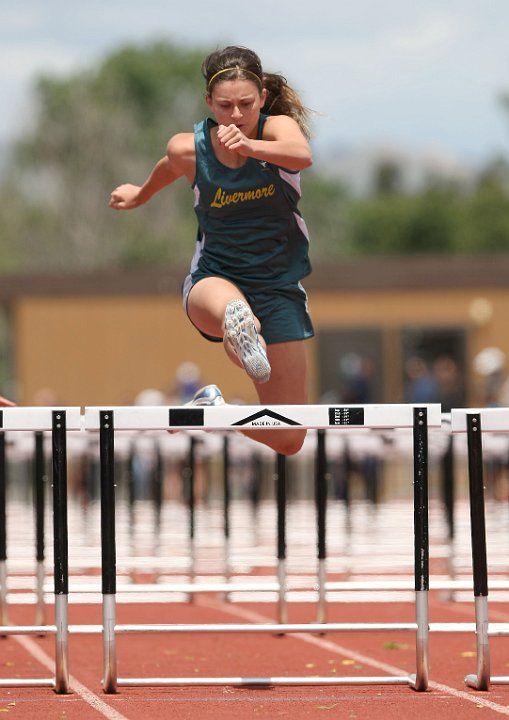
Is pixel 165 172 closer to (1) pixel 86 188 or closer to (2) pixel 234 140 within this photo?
(2) pixel 234 140

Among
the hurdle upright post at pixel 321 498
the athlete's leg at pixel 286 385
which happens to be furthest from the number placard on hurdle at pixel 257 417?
the hurdle upright post at pixel 321 498

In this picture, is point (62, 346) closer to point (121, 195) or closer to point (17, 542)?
point (17, 542)

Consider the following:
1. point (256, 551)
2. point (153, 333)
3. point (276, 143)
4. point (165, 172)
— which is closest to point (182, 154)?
point (165, 172)

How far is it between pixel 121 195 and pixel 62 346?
65.1 feet

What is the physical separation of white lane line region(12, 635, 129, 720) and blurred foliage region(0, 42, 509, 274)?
4816 centimetres

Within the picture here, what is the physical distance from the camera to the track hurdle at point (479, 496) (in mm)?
5895

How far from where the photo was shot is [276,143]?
6.09 metres

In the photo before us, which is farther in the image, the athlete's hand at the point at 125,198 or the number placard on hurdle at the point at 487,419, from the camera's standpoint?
the athlete's hand at the point at 125,198

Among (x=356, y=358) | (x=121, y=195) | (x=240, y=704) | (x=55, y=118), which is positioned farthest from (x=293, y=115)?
(x=55, y=118)

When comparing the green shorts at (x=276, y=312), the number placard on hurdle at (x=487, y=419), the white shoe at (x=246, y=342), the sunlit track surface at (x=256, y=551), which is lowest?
the sunlit track surface at (x=256, y=551)

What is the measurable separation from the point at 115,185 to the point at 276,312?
56.2m

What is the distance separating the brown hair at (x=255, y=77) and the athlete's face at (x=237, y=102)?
3 centimetres

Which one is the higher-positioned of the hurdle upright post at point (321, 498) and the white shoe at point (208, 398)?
the white shoe at point (208, 398)

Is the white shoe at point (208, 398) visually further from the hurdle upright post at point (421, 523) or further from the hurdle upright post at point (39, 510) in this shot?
the hurdle upright post at point (39, 510)
